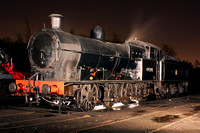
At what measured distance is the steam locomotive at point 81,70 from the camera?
30.7 ft

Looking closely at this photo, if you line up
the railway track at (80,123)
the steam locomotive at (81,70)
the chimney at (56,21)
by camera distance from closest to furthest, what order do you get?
the railway track at (80,123), the steam locomotive at (81,70), the chimney at (56,21)

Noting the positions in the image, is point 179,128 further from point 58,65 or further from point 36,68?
point 36,68

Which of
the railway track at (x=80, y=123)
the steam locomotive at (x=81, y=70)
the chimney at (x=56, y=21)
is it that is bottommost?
the railway track at (x=80, y=123)

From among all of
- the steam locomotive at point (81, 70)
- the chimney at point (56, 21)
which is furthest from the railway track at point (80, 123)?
the chimney at point (56, 21)

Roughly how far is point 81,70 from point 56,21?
2504 millimetres

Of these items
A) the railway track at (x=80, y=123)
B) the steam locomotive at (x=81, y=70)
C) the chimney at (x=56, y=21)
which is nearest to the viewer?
the railway track at (x=80, y=123)

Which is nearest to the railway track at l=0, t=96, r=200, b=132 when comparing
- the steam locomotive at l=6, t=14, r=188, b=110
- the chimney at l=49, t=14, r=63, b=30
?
the steam locomotive at l=6, t=14, r=188, b=110

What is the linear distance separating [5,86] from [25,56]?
456 inches

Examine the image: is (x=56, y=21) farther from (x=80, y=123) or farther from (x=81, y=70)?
(x=80, y=123)

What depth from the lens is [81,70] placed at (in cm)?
980

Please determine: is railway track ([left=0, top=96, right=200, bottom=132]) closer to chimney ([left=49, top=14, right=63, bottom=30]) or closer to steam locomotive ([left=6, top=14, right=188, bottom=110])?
steam locomotive ([left=6, top=14, right=188, bottom=110])

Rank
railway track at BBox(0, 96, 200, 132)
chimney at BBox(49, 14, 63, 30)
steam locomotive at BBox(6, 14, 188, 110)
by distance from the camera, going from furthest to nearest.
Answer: chimney at BBox(49, 14, 63, 30), steam locomotive at BBox(6, 14, 188, 110), railway track at BBox(0, 96, 200, 132)

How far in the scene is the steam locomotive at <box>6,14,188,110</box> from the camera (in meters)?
9.37

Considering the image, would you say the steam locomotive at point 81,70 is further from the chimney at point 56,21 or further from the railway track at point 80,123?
the railway track at point 80,123
